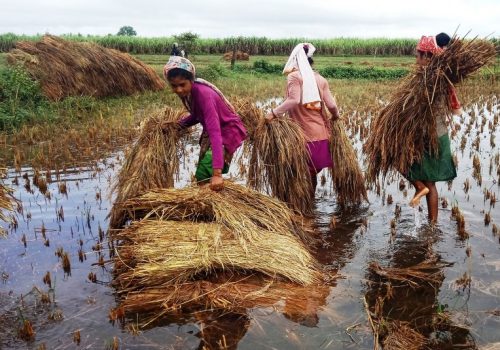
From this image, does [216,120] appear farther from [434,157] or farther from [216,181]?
[434,157]

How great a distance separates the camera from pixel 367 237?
4324 millimetres

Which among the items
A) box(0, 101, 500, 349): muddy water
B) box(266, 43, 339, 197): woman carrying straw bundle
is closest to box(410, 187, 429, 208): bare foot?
box(0, 101, 500, 349): muddy water

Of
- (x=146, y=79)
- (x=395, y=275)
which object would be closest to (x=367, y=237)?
(x=395, y=275)

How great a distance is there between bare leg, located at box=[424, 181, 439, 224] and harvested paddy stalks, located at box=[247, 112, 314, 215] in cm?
108

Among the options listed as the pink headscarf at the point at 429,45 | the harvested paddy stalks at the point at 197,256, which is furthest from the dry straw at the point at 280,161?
the pink headscarf at the point at 429,45

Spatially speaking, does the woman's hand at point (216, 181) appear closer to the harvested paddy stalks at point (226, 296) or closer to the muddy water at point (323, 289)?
the harvested paddy stalks at point (226, 296)

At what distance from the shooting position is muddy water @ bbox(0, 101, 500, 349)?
2.76 m

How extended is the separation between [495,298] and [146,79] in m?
13.2

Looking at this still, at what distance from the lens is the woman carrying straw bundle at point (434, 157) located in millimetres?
3949

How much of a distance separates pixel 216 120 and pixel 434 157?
6.24 feet

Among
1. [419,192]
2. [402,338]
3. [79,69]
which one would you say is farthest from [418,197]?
[79,69]

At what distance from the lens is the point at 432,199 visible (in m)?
4.28

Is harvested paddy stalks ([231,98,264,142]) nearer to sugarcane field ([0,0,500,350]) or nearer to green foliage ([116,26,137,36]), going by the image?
sugarcane field ([0,0,500,350])

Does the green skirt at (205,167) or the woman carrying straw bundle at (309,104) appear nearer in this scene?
the green skirt at (205,167)
